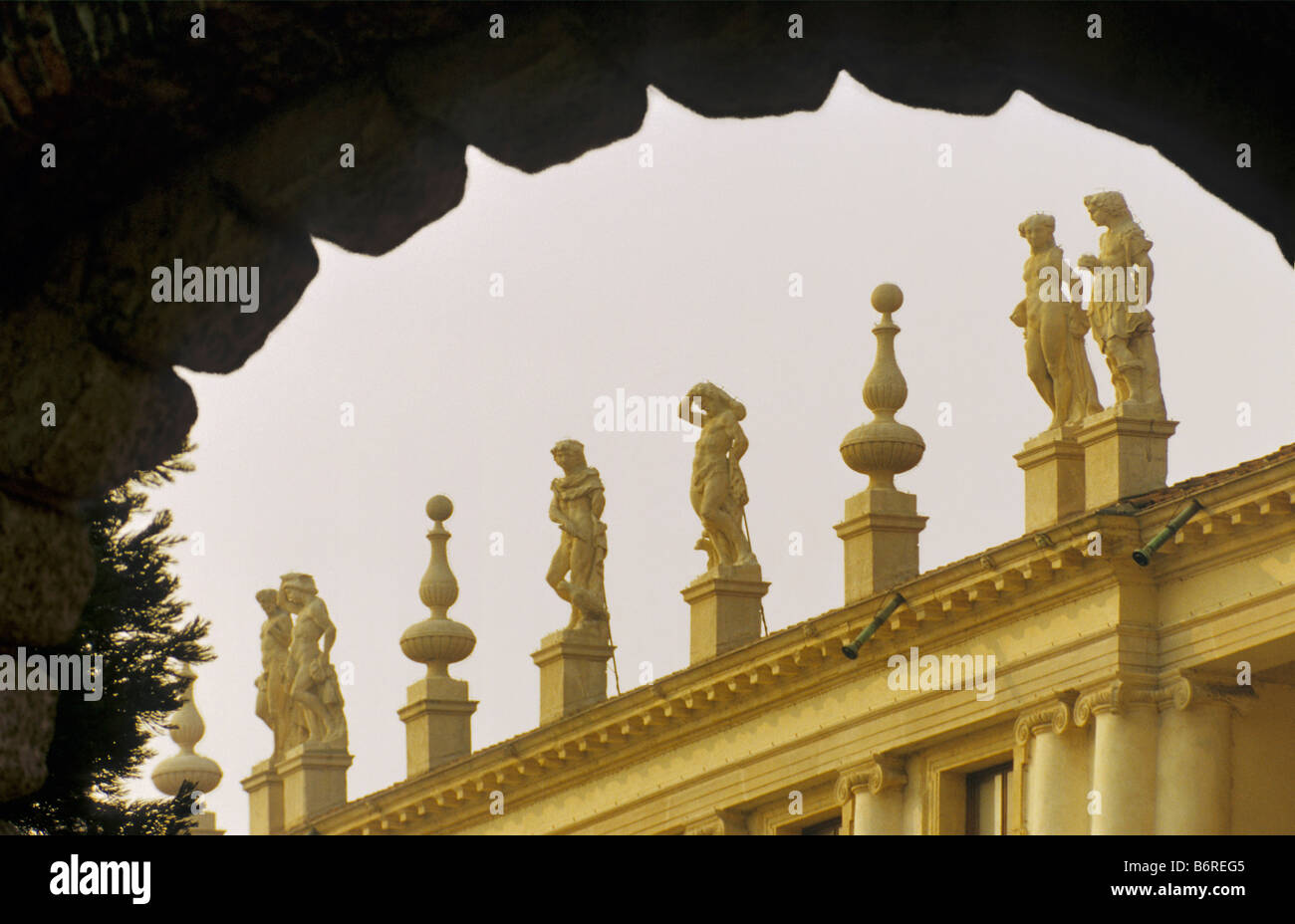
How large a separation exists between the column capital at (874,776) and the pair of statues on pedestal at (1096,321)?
406 cm

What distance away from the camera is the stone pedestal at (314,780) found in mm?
37719

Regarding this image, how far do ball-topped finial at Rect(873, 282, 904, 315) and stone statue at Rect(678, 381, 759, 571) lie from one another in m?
2.39

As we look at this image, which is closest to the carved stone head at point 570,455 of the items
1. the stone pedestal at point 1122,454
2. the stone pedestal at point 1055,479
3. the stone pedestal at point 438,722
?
the stone pedestal at point 438,722

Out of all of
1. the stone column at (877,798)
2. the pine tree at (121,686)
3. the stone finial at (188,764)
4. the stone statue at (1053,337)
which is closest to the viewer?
the pine tree at (121,686)

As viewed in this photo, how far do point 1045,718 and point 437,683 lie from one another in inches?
449

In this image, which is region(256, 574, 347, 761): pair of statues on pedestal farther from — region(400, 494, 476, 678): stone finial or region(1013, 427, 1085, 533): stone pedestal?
region(1013, 427, 1085, 533): stone pedestal

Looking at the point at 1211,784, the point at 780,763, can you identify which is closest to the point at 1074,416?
the point at 1211,784

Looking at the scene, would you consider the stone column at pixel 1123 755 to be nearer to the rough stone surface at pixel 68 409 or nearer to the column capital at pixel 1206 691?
the column capital at pixel 1206 691

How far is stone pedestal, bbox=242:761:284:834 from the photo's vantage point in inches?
1523

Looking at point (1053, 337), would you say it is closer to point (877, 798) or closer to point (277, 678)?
Result: point (877, 798)

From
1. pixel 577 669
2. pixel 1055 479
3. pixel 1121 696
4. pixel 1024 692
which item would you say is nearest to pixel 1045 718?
pixel 1024 692

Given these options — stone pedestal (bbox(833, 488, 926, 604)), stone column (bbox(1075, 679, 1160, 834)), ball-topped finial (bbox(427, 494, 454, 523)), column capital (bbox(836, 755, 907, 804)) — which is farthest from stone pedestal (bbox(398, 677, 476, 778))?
stone column (bbox(1075, 679, 1160, 834))
